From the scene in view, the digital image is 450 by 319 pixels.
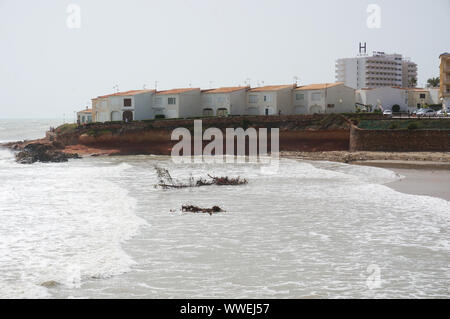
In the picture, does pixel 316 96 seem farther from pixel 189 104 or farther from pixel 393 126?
pixel 393 126

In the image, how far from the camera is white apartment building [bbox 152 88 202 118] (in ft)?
211

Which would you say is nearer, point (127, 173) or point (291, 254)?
point (291, 254)

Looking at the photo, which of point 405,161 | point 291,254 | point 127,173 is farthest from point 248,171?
point 291,254

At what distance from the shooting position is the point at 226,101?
63250 mm

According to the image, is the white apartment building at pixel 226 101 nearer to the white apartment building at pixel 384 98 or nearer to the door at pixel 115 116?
the door at pixel 115 116

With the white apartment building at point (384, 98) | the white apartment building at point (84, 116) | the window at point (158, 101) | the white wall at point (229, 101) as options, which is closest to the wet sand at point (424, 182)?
the white wall at point (229, 101)

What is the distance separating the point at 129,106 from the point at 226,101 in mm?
12421

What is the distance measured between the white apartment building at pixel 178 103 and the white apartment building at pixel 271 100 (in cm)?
655

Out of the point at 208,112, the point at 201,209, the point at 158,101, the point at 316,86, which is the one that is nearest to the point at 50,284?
the point at 201,209

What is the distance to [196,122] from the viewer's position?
5691 centimetres

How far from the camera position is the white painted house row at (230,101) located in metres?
60.5

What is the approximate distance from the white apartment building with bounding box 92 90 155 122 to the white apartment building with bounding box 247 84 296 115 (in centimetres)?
1269

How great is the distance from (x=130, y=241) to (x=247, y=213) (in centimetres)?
512
